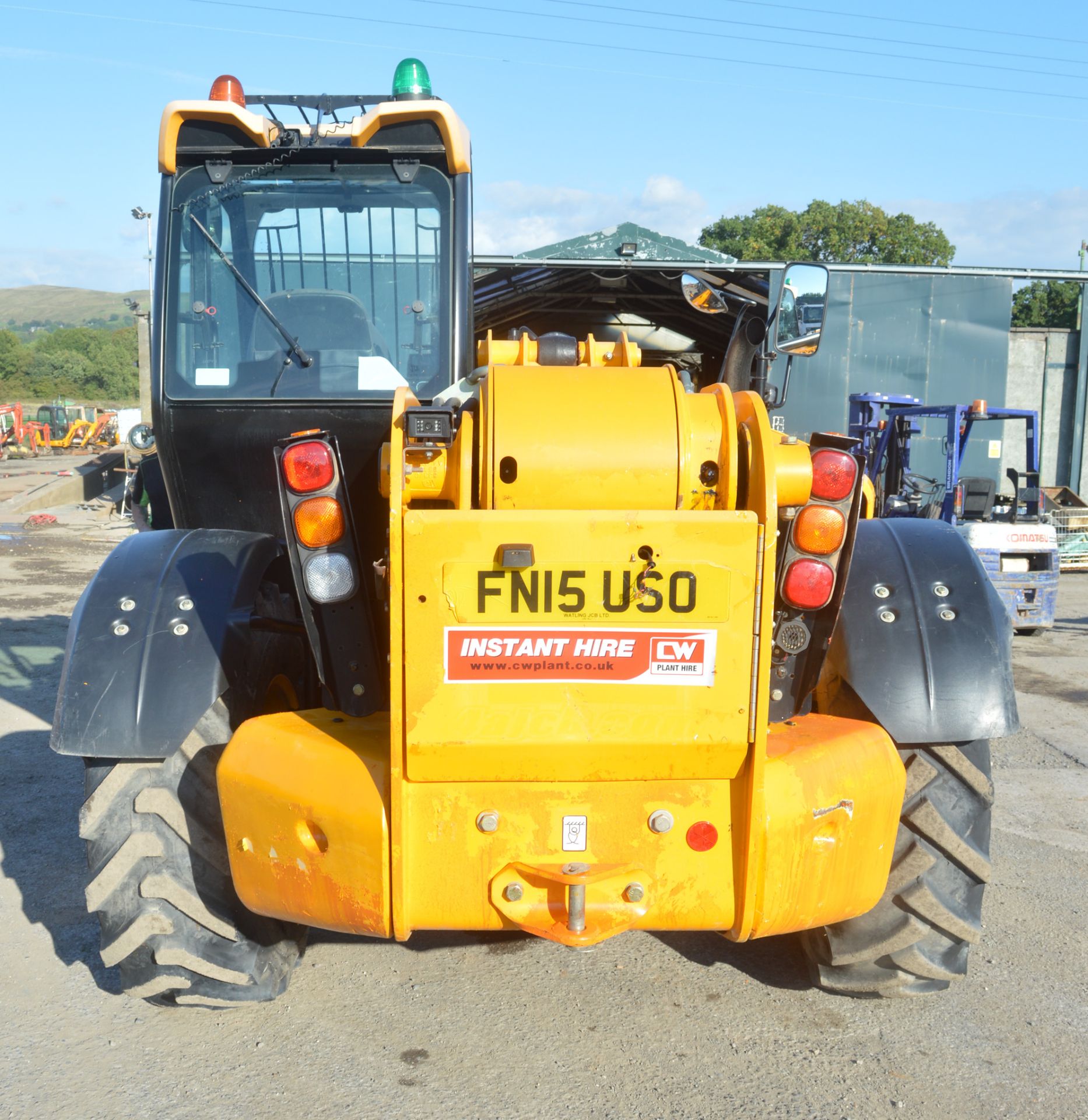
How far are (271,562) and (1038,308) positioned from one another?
168 feet

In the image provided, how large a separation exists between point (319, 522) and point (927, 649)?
1674 millimetres

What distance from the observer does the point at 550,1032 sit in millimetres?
3141

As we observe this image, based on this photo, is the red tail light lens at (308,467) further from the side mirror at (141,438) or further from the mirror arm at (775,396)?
the side mirror at (141,438)

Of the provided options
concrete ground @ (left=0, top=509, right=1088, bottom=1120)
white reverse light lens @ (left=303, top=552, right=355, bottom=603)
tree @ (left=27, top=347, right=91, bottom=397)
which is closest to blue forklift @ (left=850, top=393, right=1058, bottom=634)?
concrete ground @ (left=0, top=509, right=1088, bottom=1120)

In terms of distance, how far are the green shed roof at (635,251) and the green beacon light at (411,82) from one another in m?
8.43

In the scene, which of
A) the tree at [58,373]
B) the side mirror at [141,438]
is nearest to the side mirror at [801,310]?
the side mirror at [141,438]

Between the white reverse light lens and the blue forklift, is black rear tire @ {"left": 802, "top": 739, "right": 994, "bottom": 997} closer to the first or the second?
the white reverse light lens

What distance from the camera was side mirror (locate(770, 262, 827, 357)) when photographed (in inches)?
137

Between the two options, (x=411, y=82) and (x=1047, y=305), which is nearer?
(x=411, y=82)

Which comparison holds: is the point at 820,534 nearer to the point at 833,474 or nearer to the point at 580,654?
the point at 833,474

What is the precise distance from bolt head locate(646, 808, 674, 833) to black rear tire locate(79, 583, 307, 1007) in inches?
50.5

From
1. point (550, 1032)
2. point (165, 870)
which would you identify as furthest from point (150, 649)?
point (550, 1032)

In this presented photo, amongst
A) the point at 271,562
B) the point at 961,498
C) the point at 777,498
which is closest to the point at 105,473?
the point at 961,498

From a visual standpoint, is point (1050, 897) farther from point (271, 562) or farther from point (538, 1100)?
point (271, 562)
